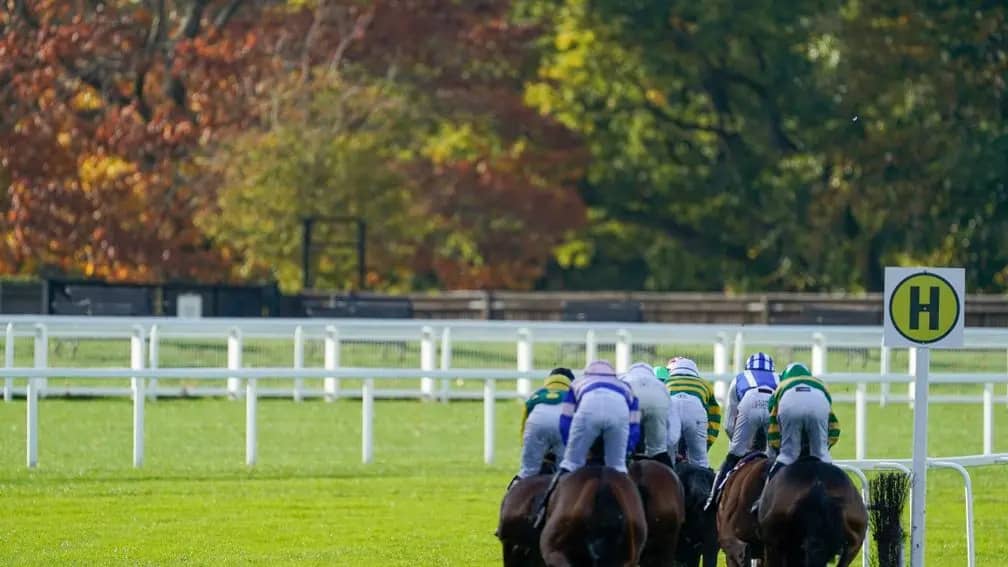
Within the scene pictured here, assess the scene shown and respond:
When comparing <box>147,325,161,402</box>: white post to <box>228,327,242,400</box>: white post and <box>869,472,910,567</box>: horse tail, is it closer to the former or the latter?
<box>228,327,242,400</box>: white post

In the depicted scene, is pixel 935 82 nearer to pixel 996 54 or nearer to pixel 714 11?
pixel 996 54

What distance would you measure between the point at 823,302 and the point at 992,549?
1641 cm

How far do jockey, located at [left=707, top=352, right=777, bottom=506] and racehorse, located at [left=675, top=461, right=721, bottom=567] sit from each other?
0.10 m

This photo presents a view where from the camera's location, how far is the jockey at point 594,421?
9.22m

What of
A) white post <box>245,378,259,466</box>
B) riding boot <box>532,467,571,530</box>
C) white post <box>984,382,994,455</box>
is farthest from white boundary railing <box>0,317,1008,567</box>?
riding boot <box>532,467,571,530</box>

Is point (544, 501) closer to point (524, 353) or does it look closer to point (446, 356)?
point (524, 353)

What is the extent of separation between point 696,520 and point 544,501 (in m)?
1.97

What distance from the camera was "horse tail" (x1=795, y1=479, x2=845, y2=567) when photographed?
32.0 feet

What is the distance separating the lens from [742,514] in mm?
10539

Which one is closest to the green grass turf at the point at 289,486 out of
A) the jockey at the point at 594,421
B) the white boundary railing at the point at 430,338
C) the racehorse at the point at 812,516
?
the white boundary railing at the point at 430,338

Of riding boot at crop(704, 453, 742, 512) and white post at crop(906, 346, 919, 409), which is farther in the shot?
white post at crop(906, 346, 919, 409)

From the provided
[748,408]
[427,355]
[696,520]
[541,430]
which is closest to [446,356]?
[427,355]

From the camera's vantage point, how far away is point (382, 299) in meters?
30.7

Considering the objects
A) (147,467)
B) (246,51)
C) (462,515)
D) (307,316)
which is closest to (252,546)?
(462,515)
